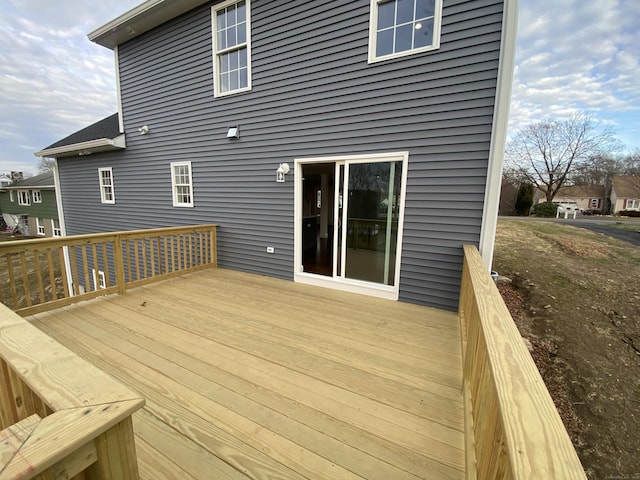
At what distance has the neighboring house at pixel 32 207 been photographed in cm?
1695

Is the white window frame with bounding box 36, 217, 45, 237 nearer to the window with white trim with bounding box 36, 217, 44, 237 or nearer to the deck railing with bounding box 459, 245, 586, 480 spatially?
the window with white trim with bounding box 36, 217, 44, 237

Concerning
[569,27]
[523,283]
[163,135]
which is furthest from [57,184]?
[569,27]

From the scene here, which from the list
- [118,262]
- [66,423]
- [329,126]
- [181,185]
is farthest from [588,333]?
[181,185]

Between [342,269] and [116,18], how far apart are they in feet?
22.2

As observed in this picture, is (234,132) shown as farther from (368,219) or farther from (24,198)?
(24,198)

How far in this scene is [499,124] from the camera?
296cm

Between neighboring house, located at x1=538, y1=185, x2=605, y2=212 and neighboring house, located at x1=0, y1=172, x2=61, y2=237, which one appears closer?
neighboring house, located at x1=0, y1=172, x2=61, y2=237

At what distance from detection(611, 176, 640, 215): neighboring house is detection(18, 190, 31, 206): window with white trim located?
50.7 meters

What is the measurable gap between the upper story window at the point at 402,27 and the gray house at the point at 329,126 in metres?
0.01

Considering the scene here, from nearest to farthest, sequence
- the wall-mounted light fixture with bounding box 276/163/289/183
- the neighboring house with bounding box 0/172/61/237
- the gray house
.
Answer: the gray house < the wall-mounted light fixture with bounding box 276/163/289/183 < the neighboring house with bounding box 0/172/61/237

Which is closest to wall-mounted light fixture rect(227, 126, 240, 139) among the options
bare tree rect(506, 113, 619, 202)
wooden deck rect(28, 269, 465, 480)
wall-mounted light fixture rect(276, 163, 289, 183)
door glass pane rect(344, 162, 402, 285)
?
wall-mounted light fixture rect(276, 163, 289, 183)

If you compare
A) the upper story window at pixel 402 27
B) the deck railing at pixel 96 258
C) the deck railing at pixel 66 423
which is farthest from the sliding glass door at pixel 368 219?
the deck railing at pixel 66 423

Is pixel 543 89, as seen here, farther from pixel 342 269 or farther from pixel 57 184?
pixel 57 184

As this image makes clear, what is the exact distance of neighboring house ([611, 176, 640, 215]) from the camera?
88.9 ft
